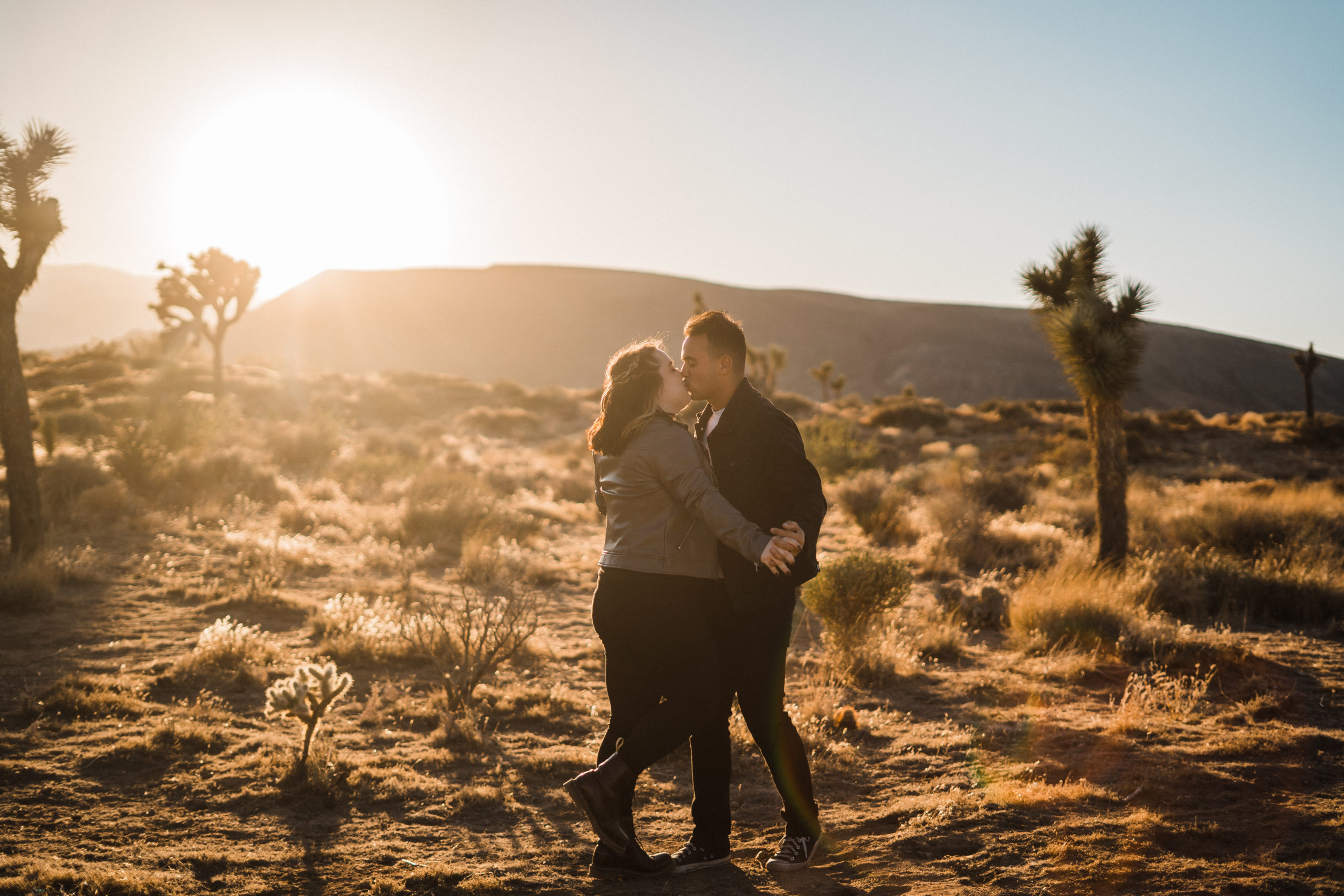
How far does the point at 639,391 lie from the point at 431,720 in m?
3.70

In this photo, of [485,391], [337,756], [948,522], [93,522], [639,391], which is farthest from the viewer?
[485,391]

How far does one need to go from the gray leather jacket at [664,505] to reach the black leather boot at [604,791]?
0.80 meters

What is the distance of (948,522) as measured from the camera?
Answer: 12.1 metres

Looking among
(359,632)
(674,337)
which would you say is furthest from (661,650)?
(674,337)

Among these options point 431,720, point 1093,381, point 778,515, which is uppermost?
point 1093,381

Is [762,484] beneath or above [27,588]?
above

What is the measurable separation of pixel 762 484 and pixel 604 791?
1403 millimetres

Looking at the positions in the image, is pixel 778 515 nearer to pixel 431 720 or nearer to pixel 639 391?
pixel 639 391

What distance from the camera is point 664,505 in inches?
125

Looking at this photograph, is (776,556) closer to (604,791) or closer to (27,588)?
(604,791)

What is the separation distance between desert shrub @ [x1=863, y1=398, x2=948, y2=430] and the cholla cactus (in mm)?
32611

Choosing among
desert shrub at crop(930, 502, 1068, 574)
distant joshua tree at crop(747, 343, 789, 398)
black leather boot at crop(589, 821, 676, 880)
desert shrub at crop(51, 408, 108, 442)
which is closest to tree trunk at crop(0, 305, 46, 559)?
black leather boot at crop(589, 821, 676, 880)

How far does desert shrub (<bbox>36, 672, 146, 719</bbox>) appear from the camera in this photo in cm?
528

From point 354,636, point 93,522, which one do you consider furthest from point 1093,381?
point 93,522
